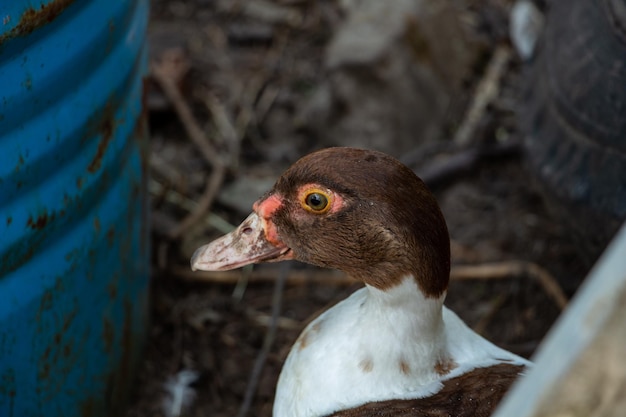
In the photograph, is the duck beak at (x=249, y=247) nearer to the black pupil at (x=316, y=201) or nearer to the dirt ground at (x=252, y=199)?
the black pupil at (x=316, y=201)

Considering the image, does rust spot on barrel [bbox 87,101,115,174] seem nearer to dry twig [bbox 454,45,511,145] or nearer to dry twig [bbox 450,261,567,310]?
dry twig [bbox 450,261,567,310]

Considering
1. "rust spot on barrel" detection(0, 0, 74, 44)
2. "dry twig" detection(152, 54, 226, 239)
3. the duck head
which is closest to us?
"rust spot on barrel" detection(0, 0, 74, 44)

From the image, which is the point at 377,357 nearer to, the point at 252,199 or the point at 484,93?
the point at 252,199

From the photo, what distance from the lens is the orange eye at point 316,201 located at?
5.66 feet

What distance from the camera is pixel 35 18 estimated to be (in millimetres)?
1544

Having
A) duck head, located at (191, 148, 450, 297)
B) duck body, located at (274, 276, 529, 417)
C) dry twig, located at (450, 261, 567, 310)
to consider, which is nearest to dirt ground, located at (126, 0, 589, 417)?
dry twig, located at (450, 261, 567, 310)

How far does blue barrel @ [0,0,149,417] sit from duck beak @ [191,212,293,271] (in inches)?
10.7

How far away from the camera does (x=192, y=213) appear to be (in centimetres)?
299

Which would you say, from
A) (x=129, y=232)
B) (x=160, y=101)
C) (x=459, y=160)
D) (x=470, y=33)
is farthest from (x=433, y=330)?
(x=470, y=33)

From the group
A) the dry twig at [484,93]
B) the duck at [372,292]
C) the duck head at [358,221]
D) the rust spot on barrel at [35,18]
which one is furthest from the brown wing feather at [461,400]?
the dry twig at [484,93]

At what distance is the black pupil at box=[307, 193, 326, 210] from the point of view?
1732mm

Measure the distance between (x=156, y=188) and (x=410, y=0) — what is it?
117 centimetres

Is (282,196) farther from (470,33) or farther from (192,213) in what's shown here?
(470,33)

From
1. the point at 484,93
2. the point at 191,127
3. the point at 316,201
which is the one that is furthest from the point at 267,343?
the point at 484,93
